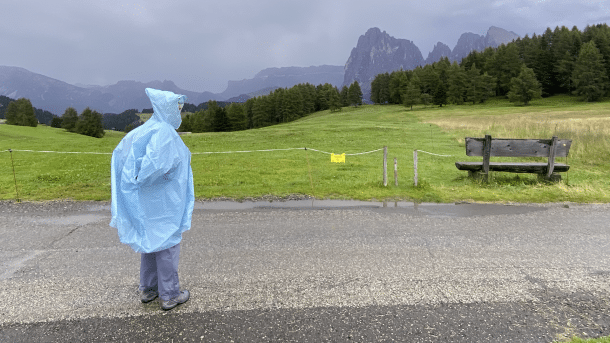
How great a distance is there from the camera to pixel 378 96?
12225cm

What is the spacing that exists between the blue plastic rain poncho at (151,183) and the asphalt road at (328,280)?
3.13ft

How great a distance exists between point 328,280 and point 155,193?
256 cm

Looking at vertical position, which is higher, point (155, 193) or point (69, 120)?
point (69, 120)

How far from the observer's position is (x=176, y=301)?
4.49 m

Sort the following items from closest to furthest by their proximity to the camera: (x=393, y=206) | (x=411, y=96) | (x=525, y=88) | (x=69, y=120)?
1. (x=393, y=206)
2. (x=525, y=88)
3. (x=411, y=96)
4. (x=69, y=120)

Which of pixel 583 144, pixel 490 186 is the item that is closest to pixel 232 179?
pixel 490 186

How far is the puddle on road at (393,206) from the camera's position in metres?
8.77

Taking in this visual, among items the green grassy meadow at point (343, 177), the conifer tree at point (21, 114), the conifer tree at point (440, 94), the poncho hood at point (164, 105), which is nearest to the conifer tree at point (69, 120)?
the conifer tree at point (21, 114)

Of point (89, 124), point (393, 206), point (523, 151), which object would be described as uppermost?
point (89, 124)

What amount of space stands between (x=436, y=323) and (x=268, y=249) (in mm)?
3100

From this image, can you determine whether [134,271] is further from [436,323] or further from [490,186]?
[490,186]

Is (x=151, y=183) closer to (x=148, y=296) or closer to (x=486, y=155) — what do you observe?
(x=148, y=296)

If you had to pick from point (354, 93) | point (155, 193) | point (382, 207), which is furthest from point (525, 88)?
point (155, 193)

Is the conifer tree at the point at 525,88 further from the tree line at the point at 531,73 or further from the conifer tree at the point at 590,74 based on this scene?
the conifer tree at the point at 590,74
